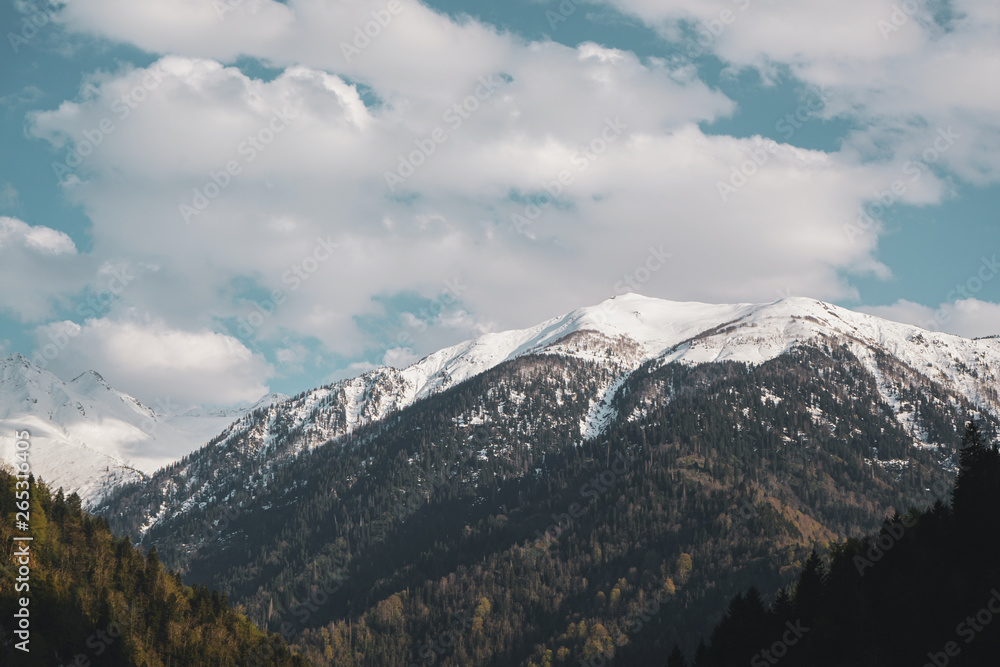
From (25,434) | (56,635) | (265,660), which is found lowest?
(265,660)

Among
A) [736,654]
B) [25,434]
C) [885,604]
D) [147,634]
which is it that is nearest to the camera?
[885,604]

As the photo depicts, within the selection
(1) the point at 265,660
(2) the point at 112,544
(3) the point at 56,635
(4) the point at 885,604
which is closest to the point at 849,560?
(4) the point at 885,604

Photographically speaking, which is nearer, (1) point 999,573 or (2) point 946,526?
(1) point 999,573

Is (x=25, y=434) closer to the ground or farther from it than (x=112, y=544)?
farther from it

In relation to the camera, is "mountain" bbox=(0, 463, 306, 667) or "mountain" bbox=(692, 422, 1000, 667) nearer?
"mountain" bbox=(692, 422, 1000, 667)

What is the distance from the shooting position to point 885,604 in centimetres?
9788

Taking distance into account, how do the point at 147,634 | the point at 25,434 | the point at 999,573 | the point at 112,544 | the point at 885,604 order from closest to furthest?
the point at 999,573 → the point at 885,604 → the point at 25,434 → the point at 147,634 → the point at 112,544

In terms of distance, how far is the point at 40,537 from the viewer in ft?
481

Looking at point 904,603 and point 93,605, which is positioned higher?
point 93,605

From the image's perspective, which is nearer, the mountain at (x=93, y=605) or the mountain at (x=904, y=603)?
the mountain at (x=904, y=603)

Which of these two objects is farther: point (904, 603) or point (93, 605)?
point (93, 605)

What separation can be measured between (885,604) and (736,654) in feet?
65.2

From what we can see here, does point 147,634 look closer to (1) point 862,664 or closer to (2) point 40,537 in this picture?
(2) point 40,537

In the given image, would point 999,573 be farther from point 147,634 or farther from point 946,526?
point 147,634
